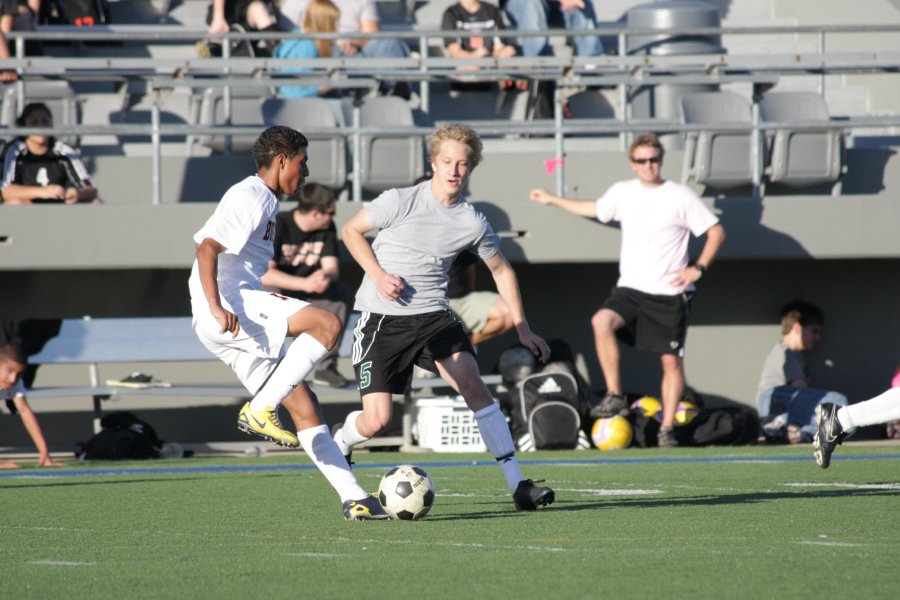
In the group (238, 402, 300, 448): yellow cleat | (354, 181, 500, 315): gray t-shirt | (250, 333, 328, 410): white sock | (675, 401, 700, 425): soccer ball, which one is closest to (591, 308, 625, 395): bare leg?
(675, 401, 700, 425): soccer ball

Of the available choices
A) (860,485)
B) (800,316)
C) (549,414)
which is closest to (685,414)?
(549,414)

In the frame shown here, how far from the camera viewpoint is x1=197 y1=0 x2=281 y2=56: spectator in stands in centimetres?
1439

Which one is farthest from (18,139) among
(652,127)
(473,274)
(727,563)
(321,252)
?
(727,563)

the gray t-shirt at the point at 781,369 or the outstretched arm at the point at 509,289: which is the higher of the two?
the outstretched arm at the point at 509,289

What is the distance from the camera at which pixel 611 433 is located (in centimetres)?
1135

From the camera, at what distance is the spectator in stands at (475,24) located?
570 inches

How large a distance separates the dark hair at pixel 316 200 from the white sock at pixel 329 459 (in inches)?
208

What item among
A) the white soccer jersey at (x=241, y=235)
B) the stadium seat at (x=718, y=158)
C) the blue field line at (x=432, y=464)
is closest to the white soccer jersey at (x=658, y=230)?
the stadium seat at (x=718, y=158)

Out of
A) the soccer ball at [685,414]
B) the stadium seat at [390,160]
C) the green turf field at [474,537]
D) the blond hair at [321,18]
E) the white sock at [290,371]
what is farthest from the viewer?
the blond hair at [321,18]

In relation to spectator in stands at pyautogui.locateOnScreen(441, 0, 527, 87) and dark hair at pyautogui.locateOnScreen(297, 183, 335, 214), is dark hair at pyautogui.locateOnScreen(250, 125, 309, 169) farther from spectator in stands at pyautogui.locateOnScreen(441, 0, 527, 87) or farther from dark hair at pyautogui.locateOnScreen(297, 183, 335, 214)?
spectator in stands at pyautogui.locateOnScreen(441, 0, 527, 87)

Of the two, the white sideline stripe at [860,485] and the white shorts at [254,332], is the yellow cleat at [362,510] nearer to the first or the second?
the white shorts at [254,332]

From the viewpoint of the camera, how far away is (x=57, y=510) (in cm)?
692

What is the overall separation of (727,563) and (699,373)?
896cm

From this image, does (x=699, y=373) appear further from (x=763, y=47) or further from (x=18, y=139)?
(x=18, y=139)
